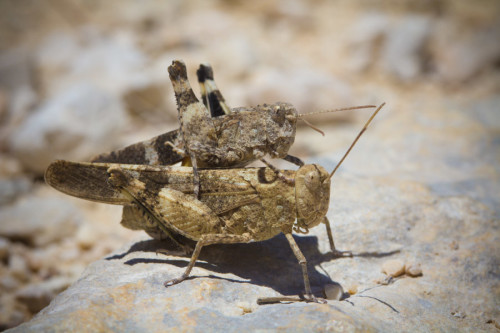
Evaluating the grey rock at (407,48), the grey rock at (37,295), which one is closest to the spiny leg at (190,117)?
the grey rock at (37,295)

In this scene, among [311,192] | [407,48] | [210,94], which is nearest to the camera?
[311,192]

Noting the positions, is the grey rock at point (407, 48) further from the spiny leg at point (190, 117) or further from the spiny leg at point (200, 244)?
the spiny leg at point (200, 244)

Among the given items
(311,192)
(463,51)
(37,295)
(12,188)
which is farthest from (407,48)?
(37,295)

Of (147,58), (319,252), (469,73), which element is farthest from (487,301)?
(147,58)

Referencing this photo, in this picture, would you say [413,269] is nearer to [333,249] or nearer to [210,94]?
[333,249]

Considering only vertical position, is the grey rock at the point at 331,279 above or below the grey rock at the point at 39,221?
below

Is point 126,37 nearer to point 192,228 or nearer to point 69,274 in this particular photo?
point 69,274

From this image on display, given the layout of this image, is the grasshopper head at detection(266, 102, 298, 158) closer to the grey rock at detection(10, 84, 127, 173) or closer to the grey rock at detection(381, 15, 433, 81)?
the grey rock at detection(10, 84, 127, 173)

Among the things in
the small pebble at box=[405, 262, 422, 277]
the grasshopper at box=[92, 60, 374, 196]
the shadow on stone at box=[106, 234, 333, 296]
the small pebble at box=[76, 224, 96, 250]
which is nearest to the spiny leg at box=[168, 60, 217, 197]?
the grasshopper at box=[92, 60, 374, 196]
